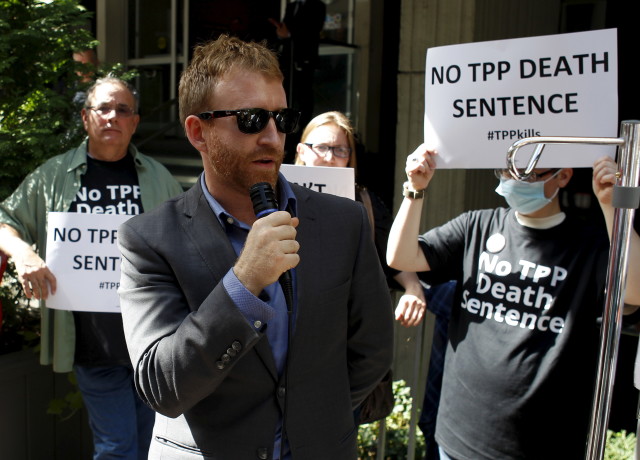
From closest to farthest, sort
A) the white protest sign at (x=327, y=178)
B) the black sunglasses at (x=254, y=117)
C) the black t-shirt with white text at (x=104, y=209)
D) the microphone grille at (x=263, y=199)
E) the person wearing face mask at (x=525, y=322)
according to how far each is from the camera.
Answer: the microphone grille at (x=263, y=199) < the black sunglasses at (x=254, y=117) < the person wearing face mask at (x=525, y=322) < the white protest sign at (x=327, y=178) < the black t-shirt with white text at (x=104, y=209)

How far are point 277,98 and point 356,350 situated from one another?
2.52 feet

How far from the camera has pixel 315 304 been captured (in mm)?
1820

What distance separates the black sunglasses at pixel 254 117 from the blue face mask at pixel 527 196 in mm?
1188

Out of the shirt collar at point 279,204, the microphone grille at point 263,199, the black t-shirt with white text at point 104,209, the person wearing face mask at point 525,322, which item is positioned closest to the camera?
the microphone grille at point 263,199

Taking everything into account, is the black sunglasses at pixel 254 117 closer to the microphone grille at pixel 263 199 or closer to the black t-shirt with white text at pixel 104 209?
the microphone grille at pixel 263 199

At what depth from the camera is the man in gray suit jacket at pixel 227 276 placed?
1721mm

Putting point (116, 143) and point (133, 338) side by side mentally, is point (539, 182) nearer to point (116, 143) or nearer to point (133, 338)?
point (133, 338)

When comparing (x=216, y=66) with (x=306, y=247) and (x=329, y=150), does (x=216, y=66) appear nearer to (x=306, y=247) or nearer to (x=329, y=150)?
(x=306, y=247)

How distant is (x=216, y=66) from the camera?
70.9 inches

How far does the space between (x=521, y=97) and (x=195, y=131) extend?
1.42 metres

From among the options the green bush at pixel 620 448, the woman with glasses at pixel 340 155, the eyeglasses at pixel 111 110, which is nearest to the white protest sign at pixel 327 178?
the woman with glasses at pixel 340 155

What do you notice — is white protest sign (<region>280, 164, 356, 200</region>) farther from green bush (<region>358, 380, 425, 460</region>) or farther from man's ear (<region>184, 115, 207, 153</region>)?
green bush (<region>358, 380, 425, 460</region>)

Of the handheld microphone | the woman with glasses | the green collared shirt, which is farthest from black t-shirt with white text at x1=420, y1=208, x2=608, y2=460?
the green collared shirt

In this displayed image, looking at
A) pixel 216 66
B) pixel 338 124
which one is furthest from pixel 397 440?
pixel 216 66
